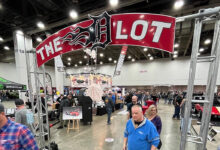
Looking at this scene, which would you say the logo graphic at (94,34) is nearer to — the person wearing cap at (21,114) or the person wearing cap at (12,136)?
the person wearing cap at (12,136)

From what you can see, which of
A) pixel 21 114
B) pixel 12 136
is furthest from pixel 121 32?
pixel 21 114

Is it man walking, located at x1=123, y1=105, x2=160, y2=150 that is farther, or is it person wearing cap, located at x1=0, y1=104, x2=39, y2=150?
man walking, located at x1=123, y1=105, x2=160, y2=150

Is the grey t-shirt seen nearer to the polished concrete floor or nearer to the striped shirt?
the polished concrete floor

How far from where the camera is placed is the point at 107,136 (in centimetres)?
392

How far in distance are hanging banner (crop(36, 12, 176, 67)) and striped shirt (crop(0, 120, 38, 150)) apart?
1.54 meters

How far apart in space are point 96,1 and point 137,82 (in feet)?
48.1

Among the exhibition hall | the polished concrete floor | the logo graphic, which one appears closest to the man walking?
the exhibition hall

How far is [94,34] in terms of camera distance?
1866 millimetres

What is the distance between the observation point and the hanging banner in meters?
1.54

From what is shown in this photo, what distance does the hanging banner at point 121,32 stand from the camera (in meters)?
1.54

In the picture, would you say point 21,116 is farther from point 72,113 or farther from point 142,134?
point 142,134

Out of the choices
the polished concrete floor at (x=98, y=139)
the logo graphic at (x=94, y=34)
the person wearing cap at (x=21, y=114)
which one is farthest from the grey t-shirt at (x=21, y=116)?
the logo graphic at (x=94, y=34)

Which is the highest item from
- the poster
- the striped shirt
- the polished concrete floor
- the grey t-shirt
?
the striped shirt

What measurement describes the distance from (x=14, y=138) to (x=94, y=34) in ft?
5.93
